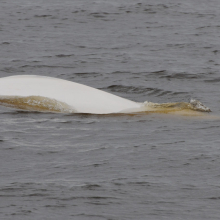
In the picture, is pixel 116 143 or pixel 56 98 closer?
pixel 116 143

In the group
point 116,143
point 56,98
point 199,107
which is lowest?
point 116,143

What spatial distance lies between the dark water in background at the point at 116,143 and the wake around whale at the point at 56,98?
308mm

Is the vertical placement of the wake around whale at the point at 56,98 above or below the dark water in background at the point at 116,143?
above

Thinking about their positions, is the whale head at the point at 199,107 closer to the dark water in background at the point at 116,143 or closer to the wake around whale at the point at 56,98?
the wake around whale at the point at 56,98

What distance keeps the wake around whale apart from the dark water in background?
31 cm

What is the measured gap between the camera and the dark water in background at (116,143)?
8648 mm

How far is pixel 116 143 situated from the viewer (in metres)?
11.2

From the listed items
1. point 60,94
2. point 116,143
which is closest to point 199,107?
point 116,143

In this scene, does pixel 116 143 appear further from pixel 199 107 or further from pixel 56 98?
pixel 199 107

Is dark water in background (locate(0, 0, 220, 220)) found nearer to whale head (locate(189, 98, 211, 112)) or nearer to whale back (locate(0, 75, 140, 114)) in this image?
whale back (locate(0, 75, 140, 114))

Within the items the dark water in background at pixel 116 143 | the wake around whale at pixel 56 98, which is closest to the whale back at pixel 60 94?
the wake around whale at pixel 56 98

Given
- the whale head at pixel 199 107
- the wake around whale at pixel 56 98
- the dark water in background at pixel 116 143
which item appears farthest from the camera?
the whale head at pixel 199 107

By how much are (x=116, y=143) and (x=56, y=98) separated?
2.60 meters

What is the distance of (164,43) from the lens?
24.2 m
